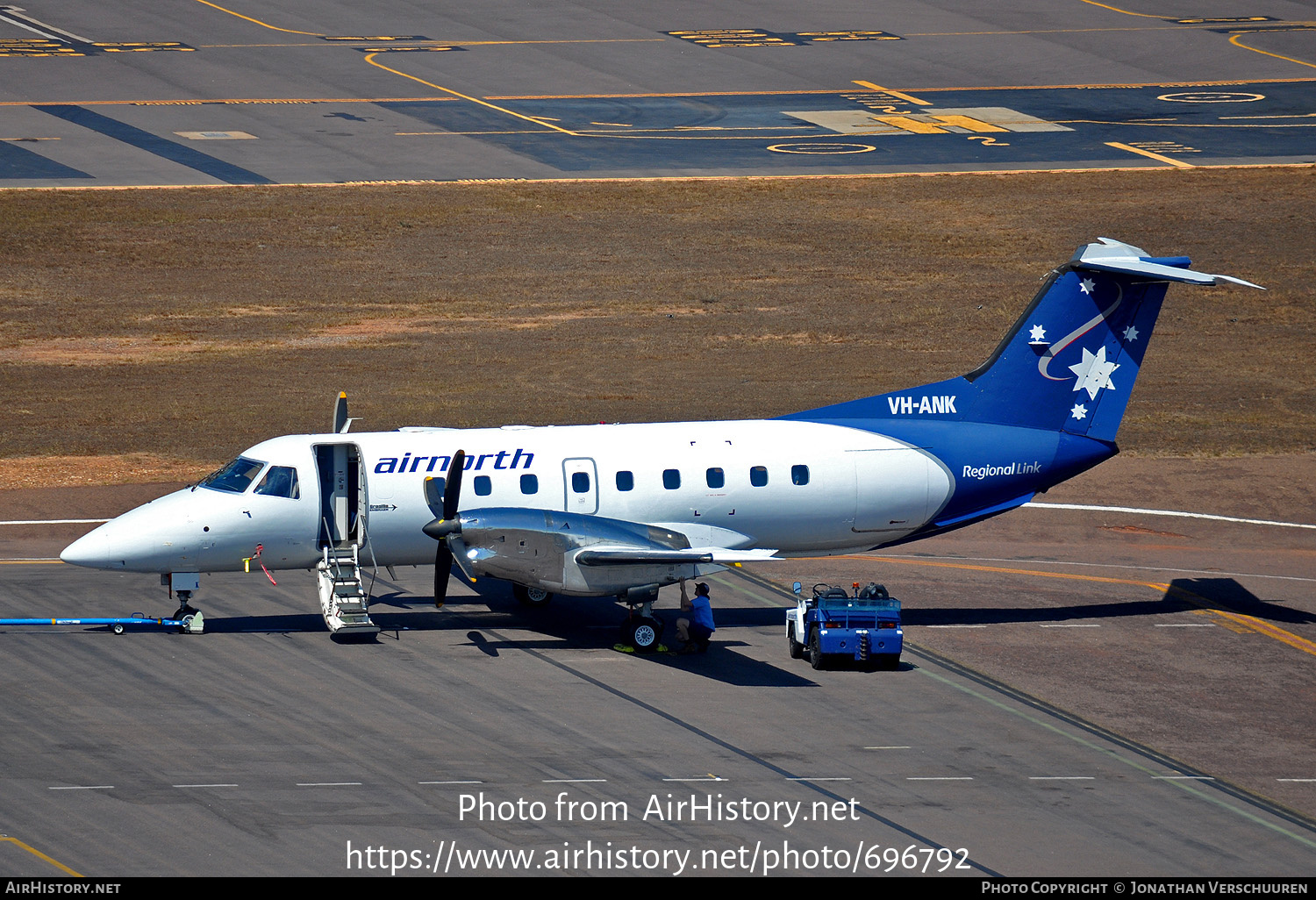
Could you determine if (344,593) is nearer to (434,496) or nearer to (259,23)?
(434,496)

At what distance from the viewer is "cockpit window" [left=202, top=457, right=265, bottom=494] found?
30094 millimetres

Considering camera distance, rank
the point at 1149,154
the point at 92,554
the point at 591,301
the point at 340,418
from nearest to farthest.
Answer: the point at 92,554
the point at 340,418
the point at 591,301
the point at 1149,154

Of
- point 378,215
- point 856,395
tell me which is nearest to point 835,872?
point 856,395

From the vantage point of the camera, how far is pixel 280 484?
98.5ft

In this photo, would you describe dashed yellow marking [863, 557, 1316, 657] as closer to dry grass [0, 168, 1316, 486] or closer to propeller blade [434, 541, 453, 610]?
dry grass [0, 168, 1316, 486]

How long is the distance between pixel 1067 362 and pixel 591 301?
93.3ft

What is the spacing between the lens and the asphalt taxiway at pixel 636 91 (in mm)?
69750

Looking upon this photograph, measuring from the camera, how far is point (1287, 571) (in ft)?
117

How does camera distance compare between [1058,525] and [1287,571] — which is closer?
[1287,571]

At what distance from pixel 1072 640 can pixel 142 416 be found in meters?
28.3

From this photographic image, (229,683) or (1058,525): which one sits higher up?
(1058,525)

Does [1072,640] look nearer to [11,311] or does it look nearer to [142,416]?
[142,416]

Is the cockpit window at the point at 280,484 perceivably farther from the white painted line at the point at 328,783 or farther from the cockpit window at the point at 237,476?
the white painted line at the point at 328,783

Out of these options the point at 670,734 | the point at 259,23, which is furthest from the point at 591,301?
the point at 259,23
